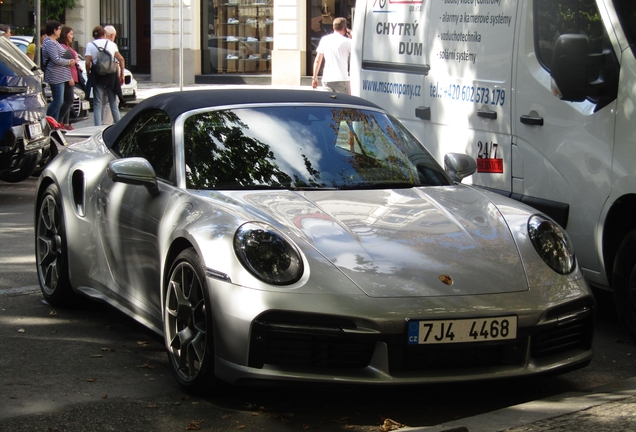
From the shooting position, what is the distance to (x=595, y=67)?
5992 mm

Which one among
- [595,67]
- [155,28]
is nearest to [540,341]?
[595,67]

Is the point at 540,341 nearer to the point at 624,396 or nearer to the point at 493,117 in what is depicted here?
the point at 624,396

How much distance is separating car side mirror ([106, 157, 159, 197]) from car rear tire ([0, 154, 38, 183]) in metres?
5.99

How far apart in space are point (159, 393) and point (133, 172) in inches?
44.6

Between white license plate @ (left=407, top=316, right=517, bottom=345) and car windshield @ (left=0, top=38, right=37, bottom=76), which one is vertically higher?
car windshield @ (left=0, top=38, right=37, bottom=76)

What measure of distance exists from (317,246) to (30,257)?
4.23 m

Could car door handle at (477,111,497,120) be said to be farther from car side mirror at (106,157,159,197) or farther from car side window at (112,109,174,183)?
car side mirror at (106,157,159,197)

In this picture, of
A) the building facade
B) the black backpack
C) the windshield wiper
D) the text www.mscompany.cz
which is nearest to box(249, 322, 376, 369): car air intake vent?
the windshield wiper

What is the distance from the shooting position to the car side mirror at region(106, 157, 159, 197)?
207 inches

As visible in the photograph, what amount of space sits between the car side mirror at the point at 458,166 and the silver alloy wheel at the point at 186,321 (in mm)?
1858

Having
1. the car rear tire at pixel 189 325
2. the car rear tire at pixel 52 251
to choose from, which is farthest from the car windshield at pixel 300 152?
the car rear tire at pixel 52 251

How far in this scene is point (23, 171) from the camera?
36.9 feet

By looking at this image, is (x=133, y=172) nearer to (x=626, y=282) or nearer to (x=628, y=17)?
(x=626, y=282)

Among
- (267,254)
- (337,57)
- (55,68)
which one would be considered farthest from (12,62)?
(267,254)
